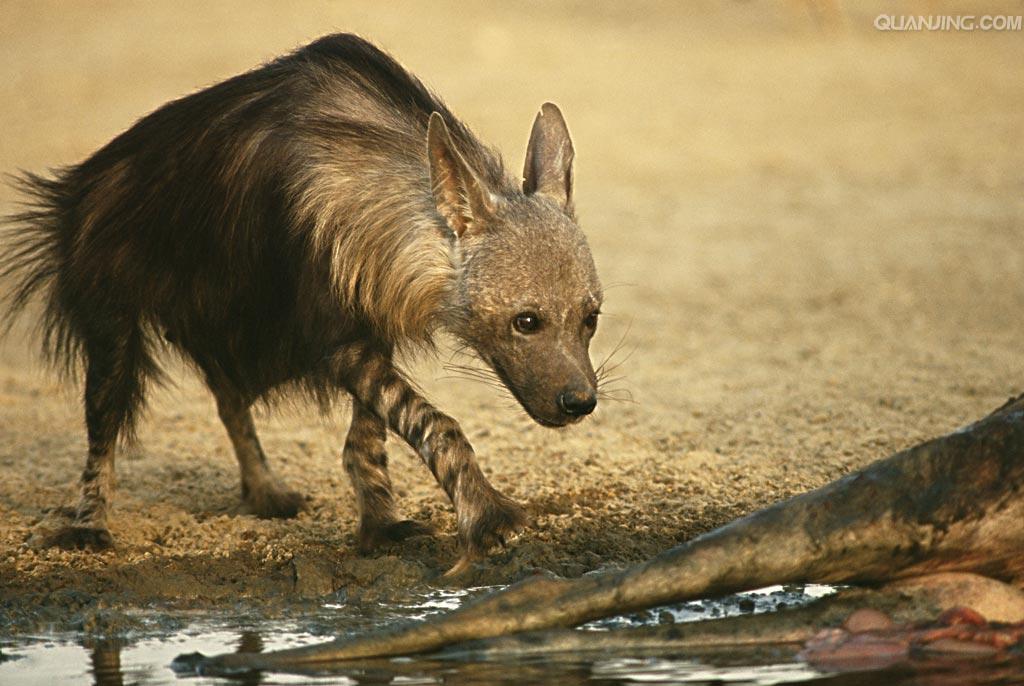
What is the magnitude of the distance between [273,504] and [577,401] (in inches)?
65.8

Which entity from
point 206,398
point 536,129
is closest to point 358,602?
point 536,129

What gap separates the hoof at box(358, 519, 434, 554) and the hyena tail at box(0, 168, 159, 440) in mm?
1032

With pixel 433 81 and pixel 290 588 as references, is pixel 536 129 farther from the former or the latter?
pixel 433 81

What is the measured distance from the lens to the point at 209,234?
5.50 meters

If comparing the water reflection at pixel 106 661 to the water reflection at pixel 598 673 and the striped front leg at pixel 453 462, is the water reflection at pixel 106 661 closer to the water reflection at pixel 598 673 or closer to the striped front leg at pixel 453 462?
the water reflection at pixel 598 673

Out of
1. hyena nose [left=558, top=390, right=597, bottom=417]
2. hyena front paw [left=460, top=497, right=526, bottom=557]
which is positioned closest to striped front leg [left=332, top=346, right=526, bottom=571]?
hyena front paw [left=460, top=497, right=526, bottom=557]

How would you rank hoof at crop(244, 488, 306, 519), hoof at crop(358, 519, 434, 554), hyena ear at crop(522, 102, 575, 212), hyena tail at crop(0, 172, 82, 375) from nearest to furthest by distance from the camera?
hoof at crop(358, 519, 434, 554)
hyena ear at crop(522, 102, 575, 212)
hyena tail at crop(0, 172, 82, 375)
hoof at crop(244, 488, 306, 519)

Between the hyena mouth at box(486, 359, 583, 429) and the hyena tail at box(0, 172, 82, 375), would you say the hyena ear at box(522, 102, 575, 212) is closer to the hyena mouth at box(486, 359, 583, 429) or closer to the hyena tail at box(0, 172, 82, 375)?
the hyena mouth at box(486, 359, 583, 429)

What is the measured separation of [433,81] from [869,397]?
9.35 metres

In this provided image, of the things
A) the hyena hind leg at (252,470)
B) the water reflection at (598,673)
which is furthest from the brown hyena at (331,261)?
the water reflection at (598,673)

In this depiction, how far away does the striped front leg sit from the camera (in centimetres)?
496

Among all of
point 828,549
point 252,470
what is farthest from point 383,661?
point 252,470

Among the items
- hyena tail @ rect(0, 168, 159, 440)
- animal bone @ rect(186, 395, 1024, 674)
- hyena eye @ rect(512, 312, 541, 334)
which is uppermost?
hyena tail @ rect(0, 168, 159, 440)

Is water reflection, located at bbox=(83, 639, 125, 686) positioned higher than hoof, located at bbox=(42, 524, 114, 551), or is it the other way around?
hoof, located at bbox=(42, 524, 114, 551)
